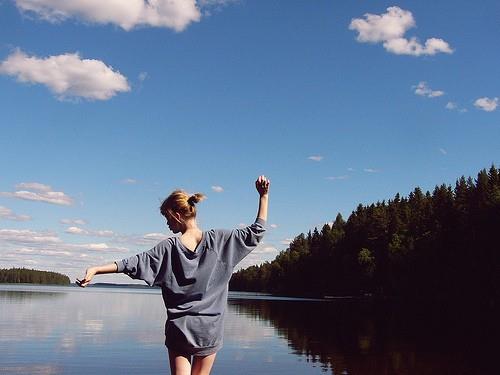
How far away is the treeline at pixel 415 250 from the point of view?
67.8 metres

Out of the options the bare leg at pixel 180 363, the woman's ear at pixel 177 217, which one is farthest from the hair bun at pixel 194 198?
the bare leg at pixel 180 363

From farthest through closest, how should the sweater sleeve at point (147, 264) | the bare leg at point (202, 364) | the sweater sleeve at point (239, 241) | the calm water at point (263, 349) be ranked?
the calm water at point (263, 349) < the sweater sleeve at point (239, 241) < the bare leg at point (202, 364) < the sweater sleeve at point (147, 264)

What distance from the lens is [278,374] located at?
70.9 ft

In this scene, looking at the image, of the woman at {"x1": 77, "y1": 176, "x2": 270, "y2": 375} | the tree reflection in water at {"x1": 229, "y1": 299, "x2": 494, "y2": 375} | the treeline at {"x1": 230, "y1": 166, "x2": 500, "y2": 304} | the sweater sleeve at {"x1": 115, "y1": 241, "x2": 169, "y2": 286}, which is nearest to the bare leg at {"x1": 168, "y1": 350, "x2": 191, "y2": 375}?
the woman at {"x1": 77, "y1": 176, "x2": 270, "y2": 375}

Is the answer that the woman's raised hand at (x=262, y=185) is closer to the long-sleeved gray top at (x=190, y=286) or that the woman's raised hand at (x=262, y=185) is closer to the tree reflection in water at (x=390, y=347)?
the long-sleeved gray top at (x=190, y=286)

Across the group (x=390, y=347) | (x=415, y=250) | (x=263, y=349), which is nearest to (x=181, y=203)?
(x=263, y=349)

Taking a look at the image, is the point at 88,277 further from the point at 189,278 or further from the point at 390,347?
the point at 390,347

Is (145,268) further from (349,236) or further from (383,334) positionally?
(349,236)

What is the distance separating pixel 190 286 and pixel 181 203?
2.02ft

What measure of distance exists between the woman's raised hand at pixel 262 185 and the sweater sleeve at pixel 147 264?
2.70 feet

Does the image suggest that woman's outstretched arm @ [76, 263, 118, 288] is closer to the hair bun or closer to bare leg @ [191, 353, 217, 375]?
the hair bun

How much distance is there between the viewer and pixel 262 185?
4.87m

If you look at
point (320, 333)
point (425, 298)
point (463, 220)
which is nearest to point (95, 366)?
point (320, 333)

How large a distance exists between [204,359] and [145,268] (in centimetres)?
83
